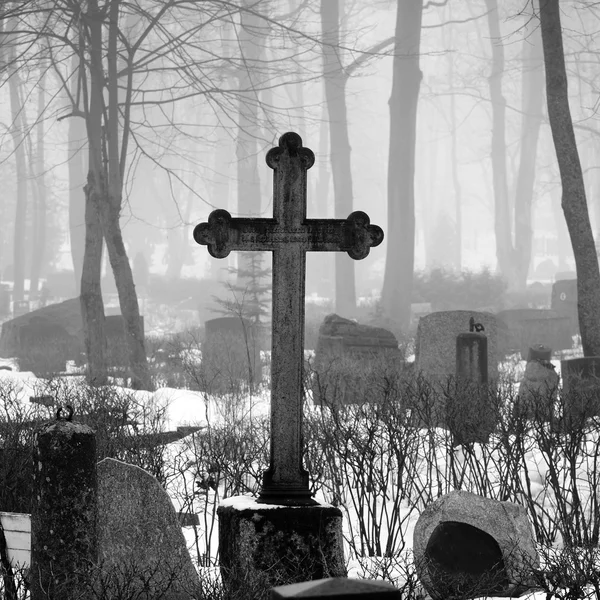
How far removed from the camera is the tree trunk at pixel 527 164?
35344 millimetres

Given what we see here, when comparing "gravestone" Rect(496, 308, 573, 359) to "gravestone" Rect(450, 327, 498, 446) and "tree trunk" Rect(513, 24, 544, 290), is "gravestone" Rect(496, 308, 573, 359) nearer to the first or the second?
"gravestone" Rect(450, 327, 498, 446)

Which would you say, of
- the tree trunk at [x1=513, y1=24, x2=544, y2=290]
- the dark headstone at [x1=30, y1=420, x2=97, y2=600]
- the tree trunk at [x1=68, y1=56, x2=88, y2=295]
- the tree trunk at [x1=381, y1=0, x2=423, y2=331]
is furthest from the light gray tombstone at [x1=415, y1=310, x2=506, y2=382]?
the tree trunk at [x1=513, y1=24, x2=544, y2=290]

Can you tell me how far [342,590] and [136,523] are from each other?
2641 mm

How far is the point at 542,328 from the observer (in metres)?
19.8

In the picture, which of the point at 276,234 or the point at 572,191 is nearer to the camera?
the point at 276,234

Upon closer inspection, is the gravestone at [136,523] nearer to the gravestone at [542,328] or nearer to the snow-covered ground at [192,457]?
the snow-covered ground at [192,457]

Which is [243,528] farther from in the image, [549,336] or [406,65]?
[406,65]

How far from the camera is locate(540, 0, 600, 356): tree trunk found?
1200 centimetres

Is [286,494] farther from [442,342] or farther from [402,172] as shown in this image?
[402,172]

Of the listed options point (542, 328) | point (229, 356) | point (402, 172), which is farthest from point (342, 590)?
point (402, 172)

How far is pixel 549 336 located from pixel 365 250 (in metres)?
15.3

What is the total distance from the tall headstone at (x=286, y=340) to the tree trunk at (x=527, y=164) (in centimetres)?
3008

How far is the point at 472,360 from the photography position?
10406 mm

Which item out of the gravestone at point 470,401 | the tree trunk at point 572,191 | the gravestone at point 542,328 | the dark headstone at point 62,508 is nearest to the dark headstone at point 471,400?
the gravestone at point 470,401
